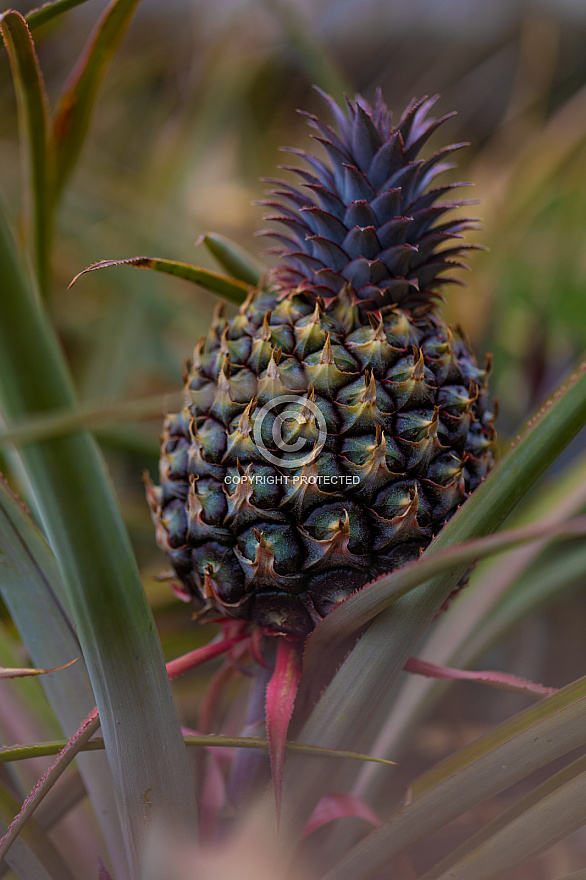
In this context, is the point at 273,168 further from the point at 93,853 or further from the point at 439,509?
the point at 93,853

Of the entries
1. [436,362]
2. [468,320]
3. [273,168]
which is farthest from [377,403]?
[273,168]

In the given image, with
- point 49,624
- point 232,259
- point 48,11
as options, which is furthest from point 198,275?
point 49,624

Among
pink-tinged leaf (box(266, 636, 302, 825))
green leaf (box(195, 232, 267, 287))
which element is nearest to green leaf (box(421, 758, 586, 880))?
pink-tinged leaf (box(266, 636, 302, 825))

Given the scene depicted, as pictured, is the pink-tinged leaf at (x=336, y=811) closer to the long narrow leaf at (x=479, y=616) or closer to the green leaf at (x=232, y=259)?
the long narrow leaf at (x=479, y=616)

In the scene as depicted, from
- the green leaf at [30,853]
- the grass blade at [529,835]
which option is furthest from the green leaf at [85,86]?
the grass blade at [529,835]

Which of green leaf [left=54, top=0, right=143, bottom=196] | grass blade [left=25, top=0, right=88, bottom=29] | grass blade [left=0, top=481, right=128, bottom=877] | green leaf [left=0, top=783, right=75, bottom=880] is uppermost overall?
green leaf [left=54, top=0, right=143, bottom=196]

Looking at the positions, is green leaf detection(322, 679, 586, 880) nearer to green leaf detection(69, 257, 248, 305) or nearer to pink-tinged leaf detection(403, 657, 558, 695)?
pink-tinged leaf detection(403, 657, 558, 695)
